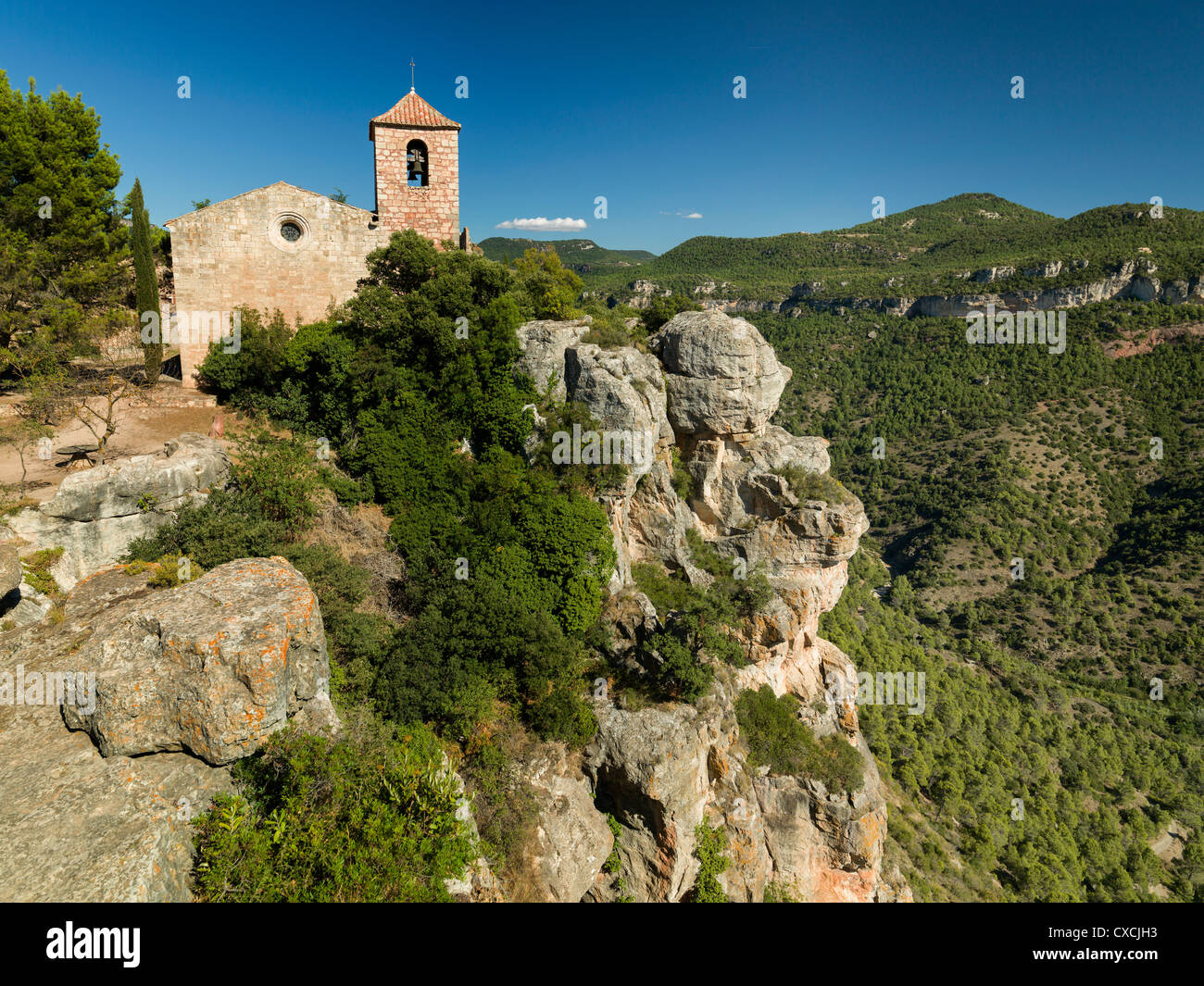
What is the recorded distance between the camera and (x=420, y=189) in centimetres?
2033

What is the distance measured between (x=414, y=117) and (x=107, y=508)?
52.1ft

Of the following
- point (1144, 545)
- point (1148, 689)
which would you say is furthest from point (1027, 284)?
point (1148, 689)

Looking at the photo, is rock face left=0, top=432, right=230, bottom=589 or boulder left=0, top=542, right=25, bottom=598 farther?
rock face left=0, top=432, right=230, bottom=589

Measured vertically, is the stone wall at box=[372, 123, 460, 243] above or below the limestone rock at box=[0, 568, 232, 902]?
above

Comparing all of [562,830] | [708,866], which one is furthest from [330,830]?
[708,866]

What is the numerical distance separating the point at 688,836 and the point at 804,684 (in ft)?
32.0

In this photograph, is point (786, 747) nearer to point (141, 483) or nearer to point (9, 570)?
point (141, 483)

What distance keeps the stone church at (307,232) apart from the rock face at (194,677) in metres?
13.7

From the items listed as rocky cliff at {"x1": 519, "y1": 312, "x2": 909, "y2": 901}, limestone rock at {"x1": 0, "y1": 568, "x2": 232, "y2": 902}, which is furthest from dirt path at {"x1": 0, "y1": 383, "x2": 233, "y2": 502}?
rocky cliff at {"x1": 519, "y1": 312, "x2": 909, "y2": 901}

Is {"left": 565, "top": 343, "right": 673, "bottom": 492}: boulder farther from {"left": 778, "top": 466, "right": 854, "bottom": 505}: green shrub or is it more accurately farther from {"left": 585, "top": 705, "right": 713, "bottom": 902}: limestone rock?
{"left": 585, "top": 705, "right": 713, "bottom": 902}: limestone rock

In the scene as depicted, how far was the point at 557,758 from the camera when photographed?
43.8 feet

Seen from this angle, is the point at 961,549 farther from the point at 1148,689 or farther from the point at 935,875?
the point at 935,875

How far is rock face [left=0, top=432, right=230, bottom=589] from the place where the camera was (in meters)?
11.5

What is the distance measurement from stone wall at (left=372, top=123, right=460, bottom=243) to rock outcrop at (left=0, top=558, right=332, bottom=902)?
15.2m
